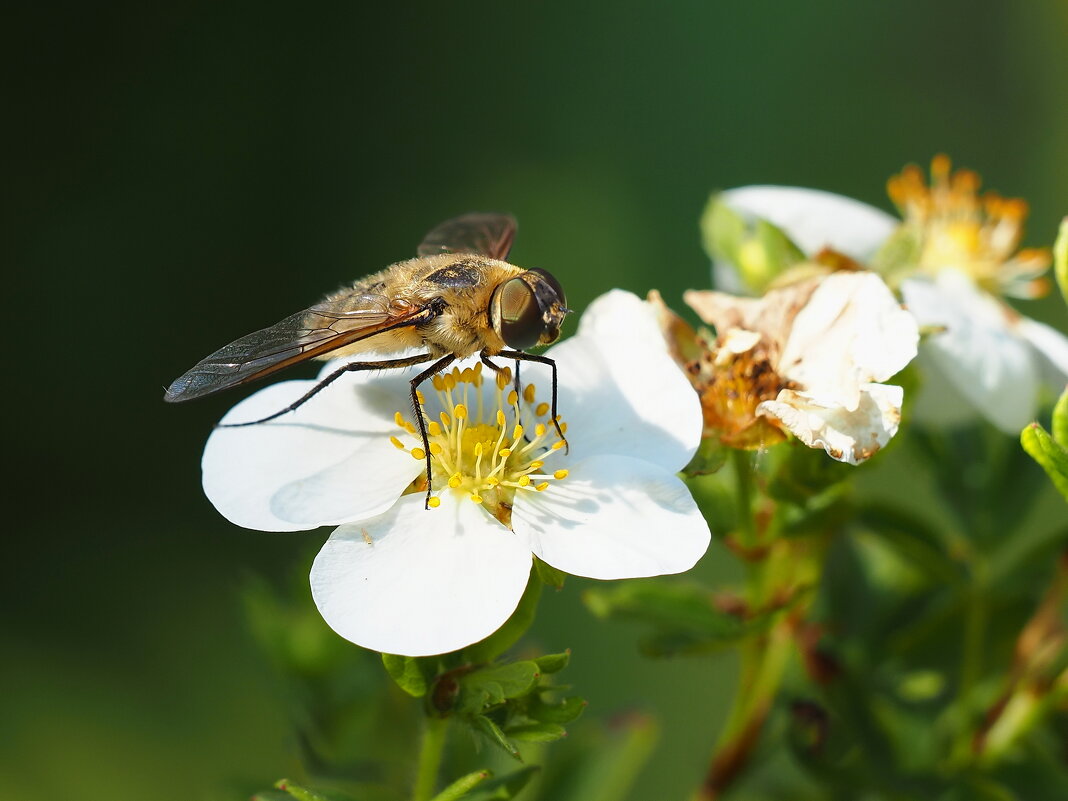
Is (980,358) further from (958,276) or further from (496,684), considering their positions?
(496,684)

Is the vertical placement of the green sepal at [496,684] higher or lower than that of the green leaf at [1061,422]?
lower

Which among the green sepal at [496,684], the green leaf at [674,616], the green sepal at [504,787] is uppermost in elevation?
the green sepal at [496,684]

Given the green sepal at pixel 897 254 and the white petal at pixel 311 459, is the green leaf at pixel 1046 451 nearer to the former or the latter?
the green sepal at pixel 897 254

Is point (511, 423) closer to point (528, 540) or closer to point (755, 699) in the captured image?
point (528, 540)

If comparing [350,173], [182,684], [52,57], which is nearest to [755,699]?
[182,684]

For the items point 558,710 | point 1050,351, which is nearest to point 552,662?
point 558,710

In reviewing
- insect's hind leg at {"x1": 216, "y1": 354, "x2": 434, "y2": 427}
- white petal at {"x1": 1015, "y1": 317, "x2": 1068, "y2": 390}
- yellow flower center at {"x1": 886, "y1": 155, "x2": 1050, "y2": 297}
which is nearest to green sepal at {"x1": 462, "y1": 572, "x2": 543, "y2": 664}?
insect's hind leg at {"x1": 216, "y1": 354, "x2": 434, "y2": 427}

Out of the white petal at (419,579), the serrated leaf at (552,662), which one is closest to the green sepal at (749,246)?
the white petal at (419,579)
